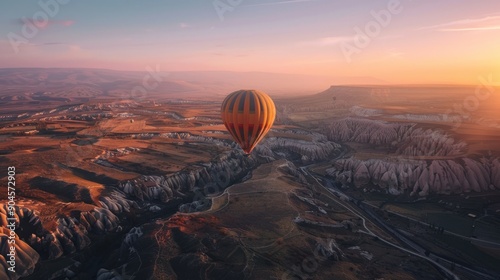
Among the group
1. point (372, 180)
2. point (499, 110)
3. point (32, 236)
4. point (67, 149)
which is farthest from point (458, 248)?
point (499, 110)

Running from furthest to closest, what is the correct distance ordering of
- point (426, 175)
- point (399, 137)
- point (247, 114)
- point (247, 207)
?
point (399, 137) < point (426, 175) < point (247, 207) < point (247, 114)

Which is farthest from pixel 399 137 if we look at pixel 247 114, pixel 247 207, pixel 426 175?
pixel 247 114

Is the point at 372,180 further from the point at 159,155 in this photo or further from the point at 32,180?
the point at 32,180

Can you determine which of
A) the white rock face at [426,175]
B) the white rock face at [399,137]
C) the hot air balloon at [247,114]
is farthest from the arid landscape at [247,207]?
the hot air balloon at [247,114]

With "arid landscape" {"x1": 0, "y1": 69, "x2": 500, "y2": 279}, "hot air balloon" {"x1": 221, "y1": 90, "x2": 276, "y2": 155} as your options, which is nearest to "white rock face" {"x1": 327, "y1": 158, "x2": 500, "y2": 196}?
"arid landscape" {"x1": 0, "y1": 69, "x2": 500, "y2": 279}

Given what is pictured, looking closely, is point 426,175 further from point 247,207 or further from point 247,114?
point 247,114

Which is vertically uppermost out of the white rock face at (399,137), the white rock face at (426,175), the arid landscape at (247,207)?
the white rock face at (399,137)

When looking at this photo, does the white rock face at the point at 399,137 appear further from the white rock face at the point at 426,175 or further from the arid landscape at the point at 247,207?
the white rock face at the point at 426,175

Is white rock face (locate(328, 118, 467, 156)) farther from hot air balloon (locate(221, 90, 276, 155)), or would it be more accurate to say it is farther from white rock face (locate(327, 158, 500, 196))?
hot air balloon (locate(221, 90, 276, 155))
